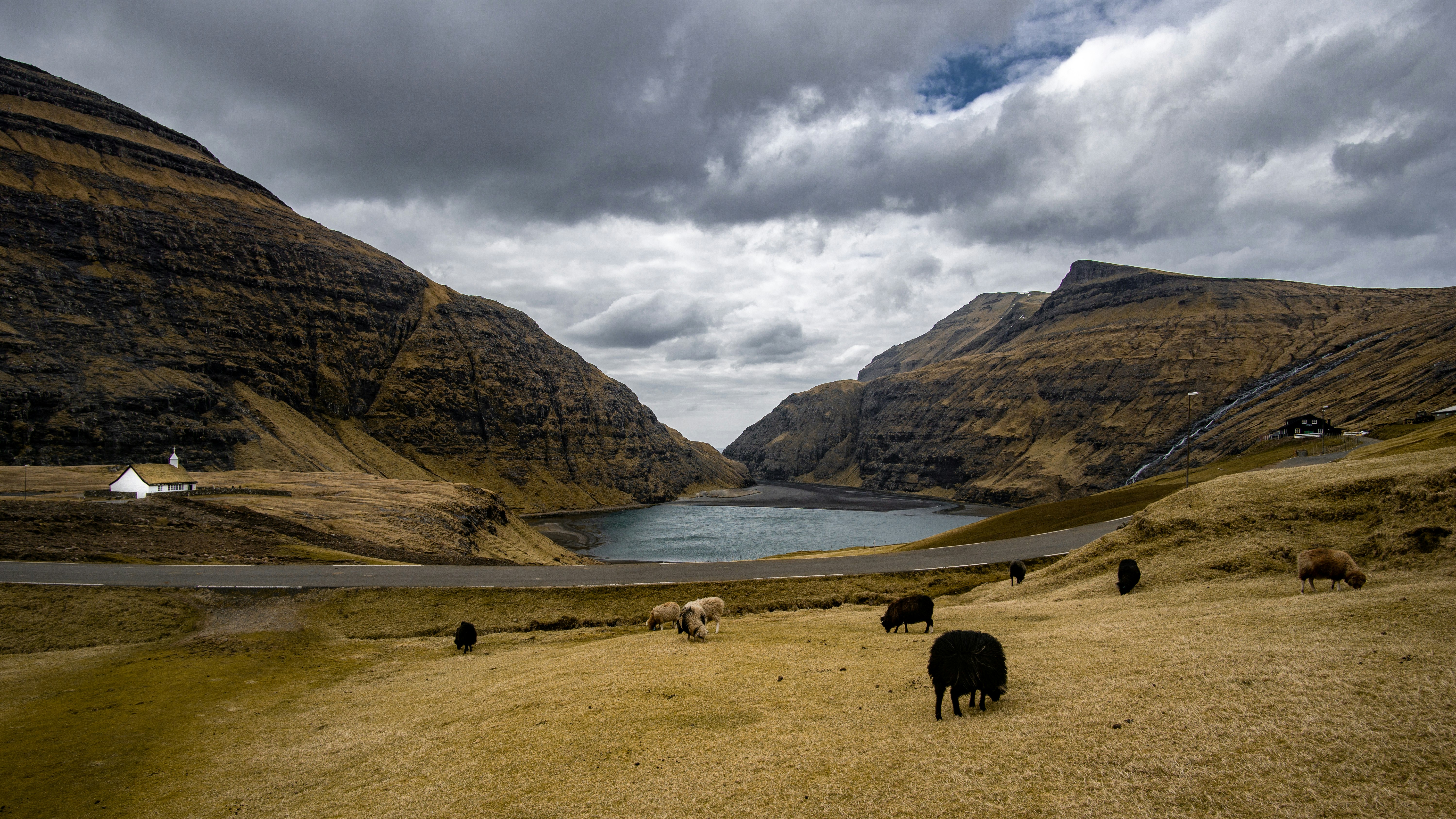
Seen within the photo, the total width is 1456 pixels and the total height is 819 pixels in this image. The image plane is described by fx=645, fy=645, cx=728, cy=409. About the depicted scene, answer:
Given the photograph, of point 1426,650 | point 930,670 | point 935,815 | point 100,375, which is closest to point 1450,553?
point 1426,650

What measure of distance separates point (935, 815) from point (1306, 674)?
650 cm

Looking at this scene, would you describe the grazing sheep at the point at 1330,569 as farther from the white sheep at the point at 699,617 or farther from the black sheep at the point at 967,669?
the white sheep at the point at 699,617

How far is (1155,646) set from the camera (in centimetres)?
1268

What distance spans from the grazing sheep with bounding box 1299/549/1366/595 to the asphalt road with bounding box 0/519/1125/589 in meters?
18.6

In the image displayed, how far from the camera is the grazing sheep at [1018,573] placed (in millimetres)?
29719

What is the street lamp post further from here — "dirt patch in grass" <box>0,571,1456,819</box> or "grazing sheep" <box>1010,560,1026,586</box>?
"dirt patch in grass" <box>0,571,1456,819</box>

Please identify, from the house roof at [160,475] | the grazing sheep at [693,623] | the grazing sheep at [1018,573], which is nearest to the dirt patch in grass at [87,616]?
the grazing sheep at [693,623]

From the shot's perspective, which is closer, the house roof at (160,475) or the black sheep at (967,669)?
the black sheep at (967,669)

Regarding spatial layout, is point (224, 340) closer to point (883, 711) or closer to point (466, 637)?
point (466, 637)

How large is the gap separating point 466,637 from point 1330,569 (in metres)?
27.8

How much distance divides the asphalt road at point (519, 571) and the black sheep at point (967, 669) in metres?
26.1

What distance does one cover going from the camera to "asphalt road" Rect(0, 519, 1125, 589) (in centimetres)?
3584

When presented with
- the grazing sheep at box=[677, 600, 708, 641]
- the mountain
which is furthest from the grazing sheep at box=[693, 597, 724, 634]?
the mountain

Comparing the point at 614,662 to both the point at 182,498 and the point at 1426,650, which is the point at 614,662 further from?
the point at 182,498
